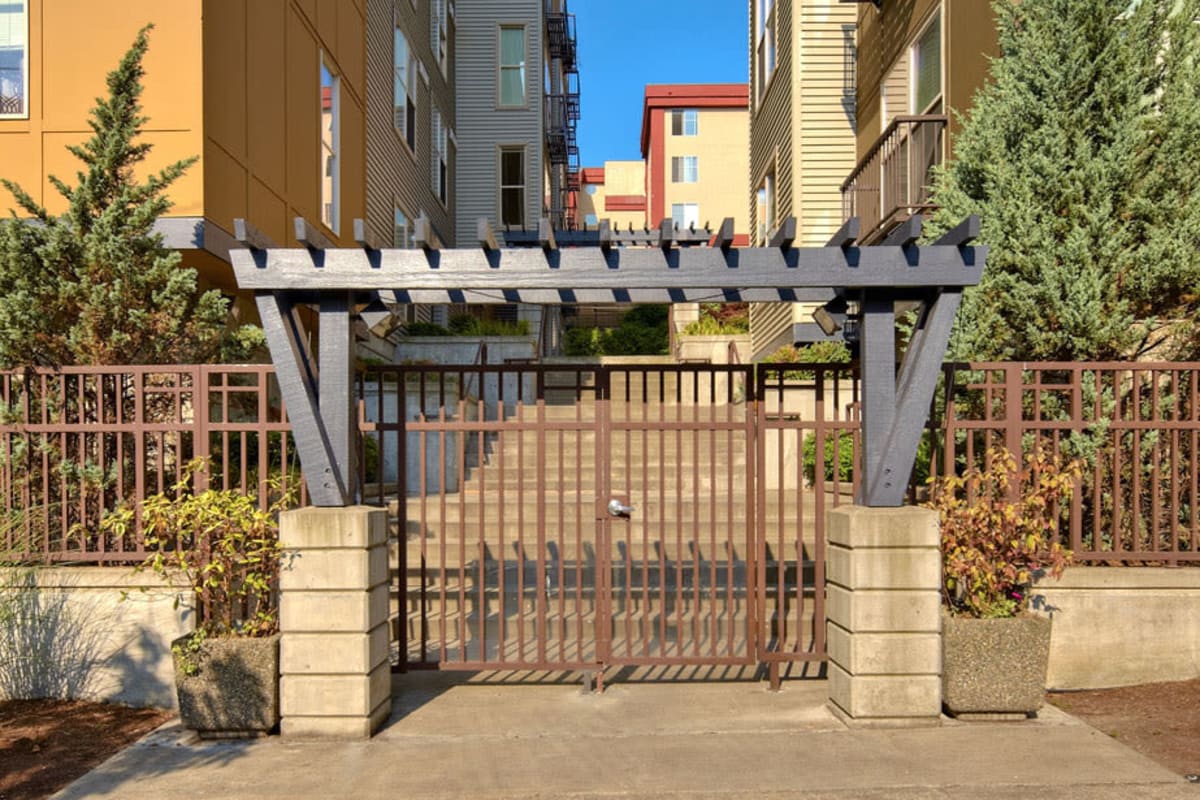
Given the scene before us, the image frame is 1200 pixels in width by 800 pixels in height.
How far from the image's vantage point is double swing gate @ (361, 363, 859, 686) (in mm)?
6531

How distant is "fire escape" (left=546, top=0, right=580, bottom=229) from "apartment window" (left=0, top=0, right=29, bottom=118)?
60.6 feet

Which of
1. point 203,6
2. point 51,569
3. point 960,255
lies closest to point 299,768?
point 51,569

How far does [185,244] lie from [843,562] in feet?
20.1

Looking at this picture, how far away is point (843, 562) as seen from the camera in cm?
598

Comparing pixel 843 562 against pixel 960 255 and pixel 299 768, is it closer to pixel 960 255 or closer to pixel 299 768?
pixel 960 255

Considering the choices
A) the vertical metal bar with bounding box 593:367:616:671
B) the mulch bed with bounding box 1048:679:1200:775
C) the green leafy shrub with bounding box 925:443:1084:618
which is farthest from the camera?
the vertical metal bar with bounding box 593:367:616:671

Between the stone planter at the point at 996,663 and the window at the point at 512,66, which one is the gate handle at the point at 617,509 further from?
the window at the point at 512,66

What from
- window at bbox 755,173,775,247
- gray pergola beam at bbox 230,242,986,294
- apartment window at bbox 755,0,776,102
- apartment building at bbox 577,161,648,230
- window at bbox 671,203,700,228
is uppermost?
apartment building at bbox 577,161,648,230

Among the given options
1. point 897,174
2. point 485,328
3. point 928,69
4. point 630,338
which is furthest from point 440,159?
point 897,174

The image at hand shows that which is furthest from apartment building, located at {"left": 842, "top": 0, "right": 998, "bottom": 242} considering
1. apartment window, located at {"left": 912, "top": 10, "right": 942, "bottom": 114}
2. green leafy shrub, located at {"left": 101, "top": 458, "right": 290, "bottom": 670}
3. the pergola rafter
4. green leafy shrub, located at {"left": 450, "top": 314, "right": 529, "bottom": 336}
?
green leafy shrub, located at {"left": 101, "top": 458, "right": 290, "bottom": 670}

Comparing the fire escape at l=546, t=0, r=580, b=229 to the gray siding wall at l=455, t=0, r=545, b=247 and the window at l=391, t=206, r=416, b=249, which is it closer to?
the gray siding wall at l=455, t=0, r=545, b=247

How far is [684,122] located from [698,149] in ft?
4.63

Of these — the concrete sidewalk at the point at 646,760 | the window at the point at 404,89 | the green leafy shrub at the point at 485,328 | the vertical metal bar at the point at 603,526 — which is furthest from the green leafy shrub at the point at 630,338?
the concrete sidewalk at the point at 646,760

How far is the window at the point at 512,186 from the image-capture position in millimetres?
24172
